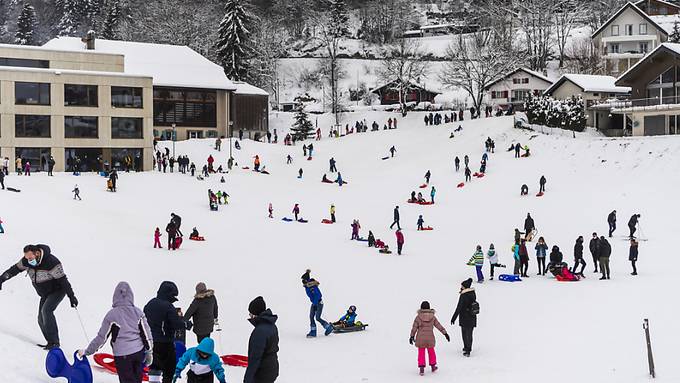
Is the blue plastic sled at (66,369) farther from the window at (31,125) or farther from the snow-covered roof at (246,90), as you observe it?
the snow-covered roof at (246,90)

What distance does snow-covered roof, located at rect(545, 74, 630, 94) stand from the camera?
5612 centimetres

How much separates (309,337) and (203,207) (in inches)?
942

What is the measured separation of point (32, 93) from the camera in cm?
4631

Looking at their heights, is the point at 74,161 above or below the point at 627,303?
above

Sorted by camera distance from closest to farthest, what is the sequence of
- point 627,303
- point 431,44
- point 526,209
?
point 627,303
point 526,209
point 431,44

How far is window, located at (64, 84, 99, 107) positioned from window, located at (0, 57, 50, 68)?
378 centimetres

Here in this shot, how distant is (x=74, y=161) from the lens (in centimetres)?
4559

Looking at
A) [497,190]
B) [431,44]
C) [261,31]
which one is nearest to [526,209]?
[497,190]

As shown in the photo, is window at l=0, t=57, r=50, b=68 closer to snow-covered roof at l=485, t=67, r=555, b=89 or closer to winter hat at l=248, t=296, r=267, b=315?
snow-covered roof at l=485, t=67, r=555, b=89

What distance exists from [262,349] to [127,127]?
145 ft

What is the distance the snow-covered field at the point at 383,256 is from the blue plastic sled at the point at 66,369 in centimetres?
28

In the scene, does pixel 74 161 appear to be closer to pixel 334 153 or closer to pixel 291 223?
pixel 291 223

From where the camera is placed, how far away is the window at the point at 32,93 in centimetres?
4588

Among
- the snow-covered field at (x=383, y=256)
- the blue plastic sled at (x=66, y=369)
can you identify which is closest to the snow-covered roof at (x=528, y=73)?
the snow-covered field at (x=383, y=256)
